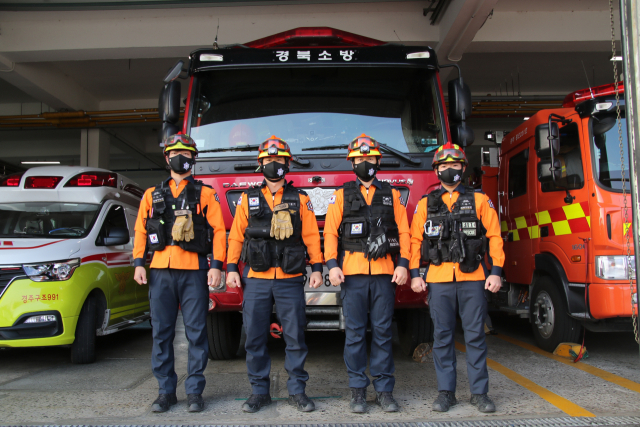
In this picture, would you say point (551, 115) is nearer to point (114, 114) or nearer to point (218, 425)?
point (218, 425)

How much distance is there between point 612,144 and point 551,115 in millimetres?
647

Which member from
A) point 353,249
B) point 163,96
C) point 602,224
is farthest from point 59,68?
point 602,224

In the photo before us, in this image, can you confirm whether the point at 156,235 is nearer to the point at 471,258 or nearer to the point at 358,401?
the point at 358,401

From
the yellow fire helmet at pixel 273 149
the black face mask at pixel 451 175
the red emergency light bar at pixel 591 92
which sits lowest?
the black face mask at pixel 451 175

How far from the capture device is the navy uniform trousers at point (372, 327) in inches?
146

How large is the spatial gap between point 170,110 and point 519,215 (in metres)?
4.45

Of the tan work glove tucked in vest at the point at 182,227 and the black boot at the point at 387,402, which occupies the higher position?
the tan work glove tucked in vest at the point at 182,227

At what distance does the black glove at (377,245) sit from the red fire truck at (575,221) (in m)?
2.24

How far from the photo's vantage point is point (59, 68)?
12281mm

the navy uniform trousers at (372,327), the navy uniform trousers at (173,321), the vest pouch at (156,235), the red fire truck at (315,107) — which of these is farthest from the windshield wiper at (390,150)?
the navy uniform trousers at (173,321)

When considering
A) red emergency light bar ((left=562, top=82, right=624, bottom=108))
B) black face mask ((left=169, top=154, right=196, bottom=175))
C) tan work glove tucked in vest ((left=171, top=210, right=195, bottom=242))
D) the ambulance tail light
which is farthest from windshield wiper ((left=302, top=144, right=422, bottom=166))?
the ambulance tail light

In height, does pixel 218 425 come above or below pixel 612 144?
below

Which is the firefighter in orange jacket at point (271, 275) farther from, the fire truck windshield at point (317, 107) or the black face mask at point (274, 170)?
the fire truck windshield at point (317, 107)

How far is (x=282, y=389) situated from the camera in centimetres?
423
